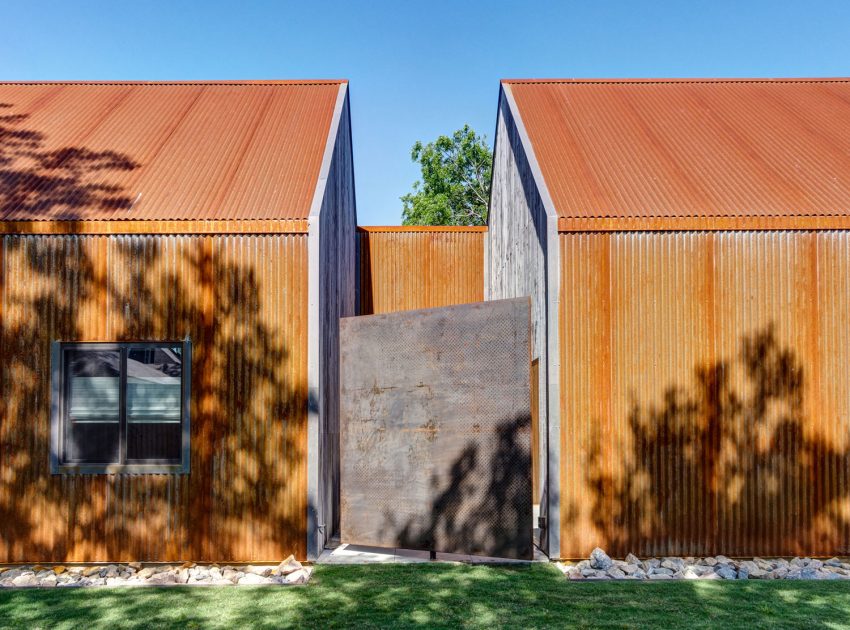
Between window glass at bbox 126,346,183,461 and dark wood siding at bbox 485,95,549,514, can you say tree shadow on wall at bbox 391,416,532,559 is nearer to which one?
dark wood siding at bbox 485,95,549,514

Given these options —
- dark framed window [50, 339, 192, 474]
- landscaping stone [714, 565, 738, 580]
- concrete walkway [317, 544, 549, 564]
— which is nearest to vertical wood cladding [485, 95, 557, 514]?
concrete walkway [317, 544, 549, 564]

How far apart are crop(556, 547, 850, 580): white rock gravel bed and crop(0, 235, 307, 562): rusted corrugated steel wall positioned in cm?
341

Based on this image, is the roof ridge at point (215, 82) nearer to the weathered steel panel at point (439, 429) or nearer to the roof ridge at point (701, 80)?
the roof ridge at point (701, 80)

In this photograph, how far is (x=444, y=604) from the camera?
6.54 metres

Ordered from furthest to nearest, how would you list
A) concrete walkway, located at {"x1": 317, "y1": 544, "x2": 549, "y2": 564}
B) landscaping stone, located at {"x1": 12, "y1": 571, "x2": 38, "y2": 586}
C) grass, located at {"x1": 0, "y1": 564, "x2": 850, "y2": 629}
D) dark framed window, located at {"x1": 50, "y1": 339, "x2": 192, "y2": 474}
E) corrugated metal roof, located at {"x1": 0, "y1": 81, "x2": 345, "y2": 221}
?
corrugated metal roof, located at {"x1": 0, "y1": 81, "x2": 345, "y2": 221}, dark framed window, located at {"x1": 50, "y1": 339, "x2": 192, "y2": 474}, concrete walkway, located at {"x1": 317, "y1": 544, "x2": 549, "y2": 564}, landscaping stone, located at {"x1": 12, "y1": 571, "x2": 38, "y2": 586}, grass, located at {"x1": 0, "y1": 564, "x2": 850, "y2": 629}

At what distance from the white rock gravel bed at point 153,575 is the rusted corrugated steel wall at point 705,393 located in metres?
3.27

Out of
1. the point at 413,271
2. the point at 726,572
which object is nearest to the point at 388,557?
the point at 726,572

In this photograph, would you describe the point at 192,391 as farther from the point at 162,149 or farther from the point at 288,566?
the point at 162,149

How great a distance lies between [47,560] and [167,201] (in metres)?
4.57

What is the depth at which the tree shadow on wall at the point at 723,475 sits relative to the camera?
8289mm

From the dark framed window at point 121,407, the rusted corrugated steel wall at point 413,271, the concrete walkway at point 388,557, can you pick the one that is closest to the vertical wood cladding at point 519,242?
the rusted corrugated steel wall at point 413,271

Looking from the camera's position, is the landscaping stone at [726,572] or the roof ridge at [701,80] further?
the roof ridge at [701,80]

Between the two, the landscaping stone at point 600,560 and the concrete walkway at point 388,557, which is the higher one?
the landscaping stone at point 600,560

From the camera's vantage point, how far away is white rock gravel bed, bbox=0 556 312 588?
747 centimetres
